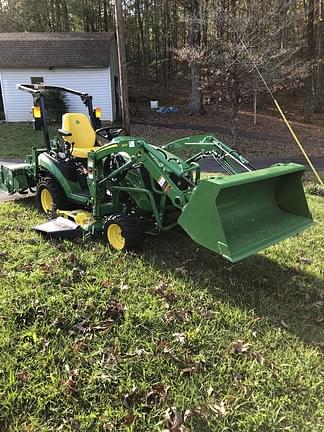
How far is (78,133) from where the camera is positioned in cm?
623

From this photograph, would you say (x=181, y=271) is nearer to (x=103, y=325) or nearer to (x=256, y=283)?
(x=256, y=283)

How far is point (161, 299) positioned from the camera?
3.86 m

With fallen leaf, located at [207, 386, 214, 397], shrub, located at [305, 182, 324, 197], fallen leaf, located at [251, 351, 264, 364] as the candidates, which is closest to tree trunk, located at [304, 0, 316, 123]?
shrub, located at [305, 182, 324, 197]

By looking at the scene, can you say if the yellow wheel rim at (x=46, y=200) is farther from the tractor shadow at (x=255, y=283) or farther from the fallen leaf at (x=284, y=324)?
the fallen leaf at (x=284, y=324)

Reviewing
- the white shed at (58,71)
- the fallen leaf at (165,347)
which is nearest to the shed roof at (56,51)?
the white shed at (58,71)

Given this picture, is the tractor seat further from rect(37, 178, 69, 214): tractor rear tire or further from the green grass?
A: the green grass

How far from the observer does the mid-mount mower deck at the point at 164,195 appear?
3.89 metres

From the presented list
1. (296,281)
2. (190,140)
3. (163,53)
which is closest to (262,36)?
(190,140)

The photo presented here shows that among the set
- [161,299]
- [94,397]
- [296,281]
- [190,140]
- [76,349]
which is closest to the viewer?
[94,397]

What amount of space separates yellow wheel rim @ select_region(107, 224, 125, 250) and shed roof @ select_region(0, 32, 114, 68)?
18.3 meters

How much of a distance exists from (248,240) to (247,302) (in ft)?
1.96

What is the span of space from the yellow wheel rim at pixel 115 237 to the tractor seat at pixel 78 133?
162cm

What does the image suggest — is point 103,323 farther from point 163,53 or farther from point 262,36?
point 163,53

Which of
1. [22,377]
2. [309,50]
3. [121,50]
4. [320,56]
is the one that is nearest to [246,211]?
[22,377]
